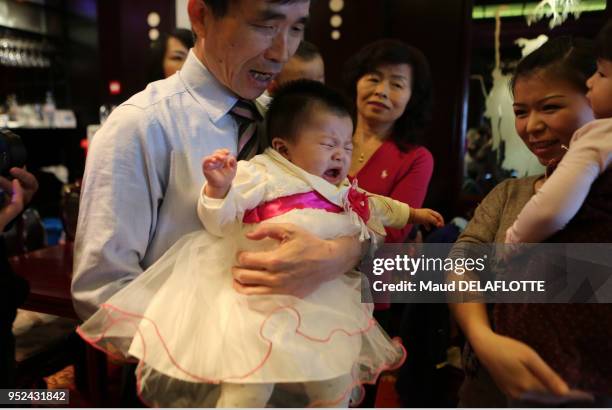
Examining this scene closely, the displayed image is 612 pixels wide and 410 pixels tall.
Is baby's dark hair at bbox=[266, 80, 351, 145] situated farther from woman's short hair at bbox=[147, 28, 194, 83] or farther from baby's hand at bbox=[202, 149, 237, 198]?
woman's short hair at bbox=[147, 28, 194, 83]

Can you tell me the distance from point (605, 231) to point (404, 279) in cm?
30

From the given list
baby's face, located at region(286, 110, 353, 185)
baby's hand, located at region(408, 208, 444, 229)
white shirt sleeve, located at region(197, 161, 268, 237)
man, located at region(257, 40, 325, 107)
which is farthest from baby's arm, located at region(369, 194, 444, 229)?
man, located at region(257, 40, 325, 107)

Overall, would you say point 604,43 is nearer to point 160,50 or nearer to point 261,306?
point 261,306

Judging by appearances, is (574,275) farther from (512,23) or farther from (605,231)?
(512,23)

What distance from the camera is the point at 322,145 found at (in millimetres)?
797

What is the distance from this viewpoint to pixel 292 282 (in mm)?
719

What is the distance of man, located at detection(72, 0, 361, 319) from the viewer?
0.73 m

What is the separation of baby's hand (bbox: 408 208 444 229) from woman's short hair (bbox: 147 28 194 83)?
2.50 feet

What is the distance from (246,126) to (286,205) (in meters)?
0.19

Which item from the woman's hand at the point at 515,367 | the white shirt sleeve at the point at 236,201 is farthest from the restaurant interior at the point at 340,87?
the white shirt sleeve at the point at 236,201

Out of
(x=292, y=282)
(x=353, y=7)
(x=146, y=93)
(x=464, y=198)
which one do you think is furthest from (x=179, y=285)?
(x=353, y=7)

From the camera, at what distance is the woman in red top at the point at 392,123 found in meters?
0.88

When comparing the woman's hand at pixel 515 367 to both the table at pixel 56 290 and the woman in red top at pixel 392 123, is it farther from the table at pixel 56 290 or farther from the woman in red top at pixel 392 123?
the table at pixel 56 290

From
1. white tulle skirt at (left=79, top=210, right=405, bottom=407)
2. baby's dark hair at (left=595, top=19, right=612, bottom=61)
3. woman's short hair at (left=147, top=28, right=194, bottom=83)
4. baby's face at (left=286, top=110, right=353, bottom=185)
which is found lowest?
white tulle skirt at (left=79, top=210, right=405, bottom=407)
